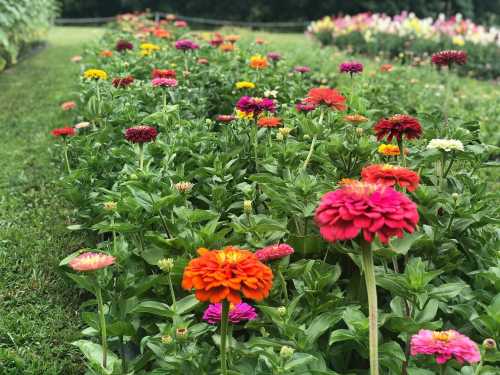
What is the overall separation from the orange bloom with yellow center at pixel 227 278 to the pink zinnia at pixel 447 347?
0.36m

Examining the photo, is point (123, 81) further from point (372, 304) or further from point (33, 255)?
point (372, 304)

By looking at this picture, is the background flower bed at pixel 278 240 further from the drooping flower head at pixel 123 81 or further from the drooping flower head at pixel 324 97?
the drooping flower head at pixel 123 81

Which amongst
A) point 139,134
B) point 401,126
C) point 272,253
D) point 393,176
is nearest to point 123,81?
point 139,134

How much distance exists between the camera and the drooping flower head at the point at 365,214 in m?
1.19

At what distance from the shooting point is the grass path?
2.23 meters

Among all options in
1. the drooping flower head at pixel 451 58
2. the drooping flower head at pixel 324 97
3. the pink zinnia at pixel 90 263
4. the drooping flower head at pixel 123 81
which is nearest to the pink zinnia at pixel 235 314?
the pink zinnia at pixel 90 263

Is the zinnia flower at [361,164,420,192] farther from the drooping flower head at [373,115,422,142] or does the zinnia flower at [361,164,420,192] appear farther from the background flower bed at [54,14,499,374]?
the drooping flower head at [373,115,422,142]

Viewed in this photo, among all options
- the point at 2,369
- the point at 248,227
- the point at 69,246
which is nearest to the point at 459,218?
the point at 248,227

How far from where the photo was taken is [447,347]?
4.16ft

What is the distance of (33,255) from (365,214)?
84.4 inches

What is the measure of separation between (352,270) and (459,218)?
408mm

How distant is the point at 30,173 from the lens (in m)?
4.08

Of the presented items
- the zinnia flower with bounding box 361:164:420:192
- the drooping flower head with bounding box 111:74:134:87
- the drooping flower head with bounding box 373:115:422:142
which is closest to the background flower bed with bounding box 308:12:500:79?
the drooping flower head with bounding box 111:74:134:87

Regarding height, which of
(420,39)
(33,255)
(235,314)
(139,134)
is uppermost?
(139,134)
